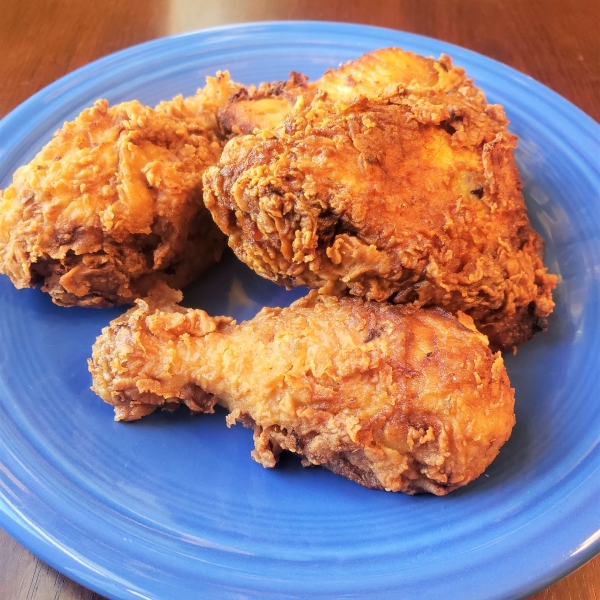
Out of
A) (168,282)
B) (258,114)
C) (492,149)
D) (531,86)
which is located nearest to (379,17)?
(531,86)

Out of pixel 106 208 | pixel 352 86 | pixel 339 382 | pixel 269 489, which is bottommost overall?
pixel 269 489

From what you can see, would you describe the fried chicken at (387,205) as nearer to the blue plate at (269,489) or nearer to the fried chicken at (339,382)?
the fried chicken at (339,382)

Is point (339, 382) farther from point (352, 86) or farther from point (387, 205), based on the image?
point (352, 86)

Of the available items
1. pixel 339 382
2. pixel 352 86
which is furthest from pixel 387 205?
pixel 352 86

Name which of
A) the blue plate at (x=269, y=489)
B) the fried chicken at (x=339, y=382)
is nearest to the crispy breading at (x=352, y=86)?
the blue plate at (x=269, y=489)

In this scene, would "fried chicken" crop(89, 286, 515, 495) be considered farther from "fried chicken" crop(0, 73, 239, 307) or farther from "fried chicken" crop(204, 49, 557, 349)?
"fried chicken" crop(0, 73, 239, 307)

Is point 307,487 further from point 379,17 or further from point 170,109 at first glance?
point 379,17

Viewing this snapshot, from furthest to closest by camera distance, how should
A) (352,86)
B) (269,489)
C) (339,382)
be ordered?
(352,86) < (269,489) < (339,382)

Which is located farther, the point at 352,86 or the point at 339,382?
the point at 352,86

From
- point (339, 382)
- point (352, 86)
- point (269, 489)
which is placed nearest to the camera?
point (339, 382)
